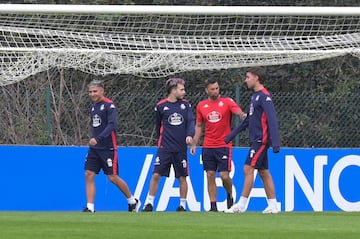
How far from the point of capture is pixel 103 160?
16.5m

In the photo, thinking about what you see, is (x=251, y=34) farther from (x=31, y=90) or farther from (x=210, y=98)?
(x=31, y=90)

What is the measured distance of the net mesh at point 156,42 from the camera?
17438 mm

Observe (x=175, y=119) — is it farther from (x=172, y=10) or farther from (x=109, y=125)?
(x=172, y=10)

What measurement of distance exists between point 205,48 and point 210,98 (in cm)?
136

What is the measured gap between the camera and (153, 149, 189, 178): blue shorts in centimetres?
1666

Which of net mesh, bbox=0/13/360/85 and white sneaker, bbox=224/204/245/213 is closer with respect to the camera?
white sneaker, bbox=224/204/245/213

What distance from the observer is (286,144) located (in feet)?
66.2

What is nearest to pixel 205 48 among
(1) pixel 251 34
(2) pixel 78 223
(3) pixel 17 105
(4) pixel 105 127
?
(1) pixel 251 34

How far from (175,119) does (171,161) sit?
59cm

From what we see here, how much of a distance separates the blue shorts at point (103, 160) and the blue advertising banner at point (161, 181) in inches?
88.2

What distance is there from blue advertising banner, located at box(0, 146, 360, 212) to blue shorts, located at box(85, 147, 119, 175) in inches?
88.2

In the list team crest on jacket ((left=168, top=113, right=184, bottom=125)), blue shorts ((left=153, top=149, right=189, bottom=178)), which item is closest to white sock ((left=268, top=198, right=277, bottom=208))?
blue shorts ((left=153, top=149, right=189, bottom=178))

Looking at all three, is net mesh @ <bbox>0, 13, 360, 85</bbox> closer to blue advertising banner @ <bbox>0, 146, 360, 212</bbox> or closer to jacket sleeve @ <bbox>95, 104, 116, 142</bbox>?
jacket sleeve @ <bbox>95, 104, 116, 142</bbox>

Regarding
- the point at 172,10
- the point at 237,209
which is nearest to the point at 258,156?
the point at 237,209
